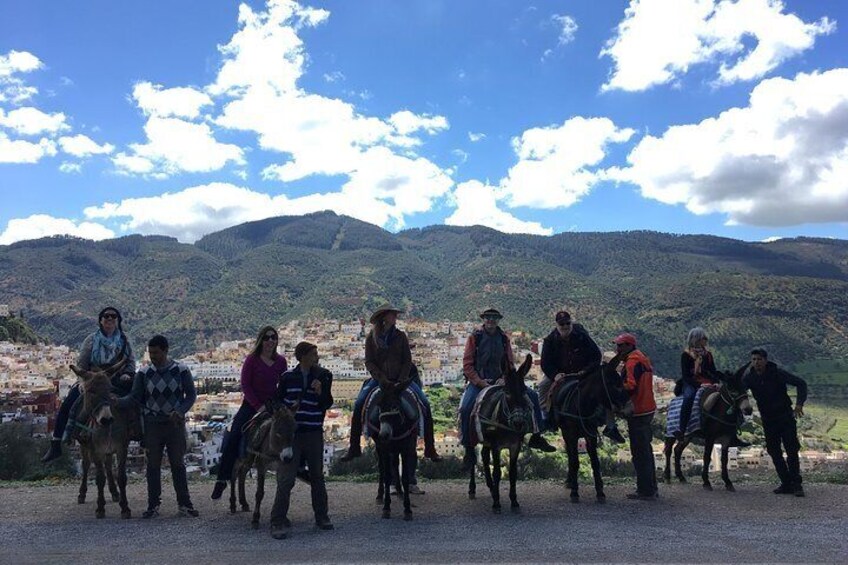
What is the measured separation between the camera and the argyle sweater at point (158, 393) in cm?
735

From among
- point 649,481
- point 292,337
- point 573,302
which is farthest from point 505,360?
point 573,302

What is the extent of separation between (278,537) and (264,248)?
187232 mm

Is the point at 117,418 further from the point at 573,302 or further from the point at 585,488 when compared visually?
the point at 573,302

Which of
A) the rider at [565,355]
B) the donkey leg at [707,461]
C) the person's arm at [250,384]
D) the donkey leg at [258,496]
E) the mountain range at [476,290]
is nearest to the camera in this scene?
the donkey leg at [258,496]

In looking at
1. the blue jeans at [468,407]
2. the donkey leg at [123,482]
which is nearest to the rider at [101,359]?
the donkey leg at [123,482]

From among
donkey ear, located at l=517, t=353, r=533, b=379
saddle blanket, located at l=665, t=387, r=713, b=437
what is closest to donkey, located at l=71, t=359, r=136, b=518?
donkey ear, located at l=517, t=353, r=533, b=379

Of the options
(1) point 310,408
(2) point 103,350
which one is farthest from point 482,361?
(2) point 103,350

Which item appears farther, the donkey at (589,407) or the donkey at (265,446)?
the donkey at (589,407)

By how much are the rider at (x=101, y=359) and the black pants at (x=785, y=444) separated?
8.89 m

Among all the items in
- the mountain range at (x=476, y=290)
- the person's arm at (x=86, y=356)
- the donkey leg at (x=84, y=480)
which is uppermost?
the mountain range at (x=476, y=290)

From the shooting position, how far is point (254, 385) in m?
7.32

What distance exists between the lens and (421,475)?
1054cm

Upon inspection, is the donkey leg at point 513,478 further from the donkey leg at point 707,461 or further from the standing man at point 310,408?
the donkey leg at point 707,461

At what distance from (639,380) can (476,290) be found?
134 metres
